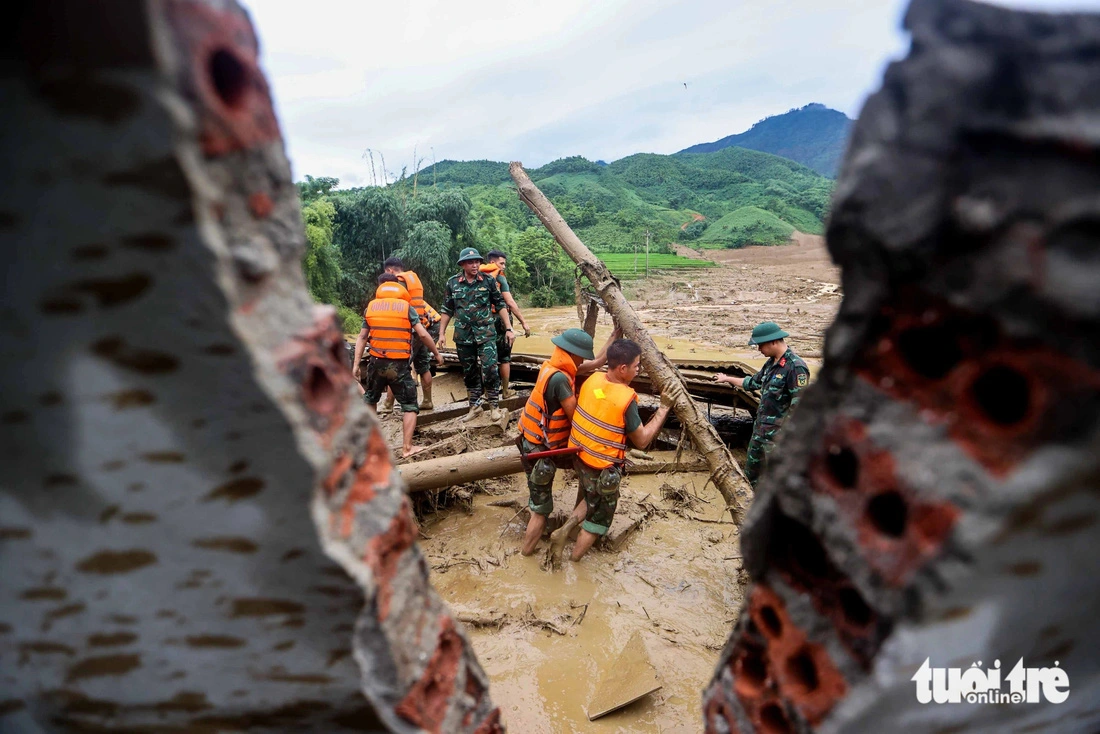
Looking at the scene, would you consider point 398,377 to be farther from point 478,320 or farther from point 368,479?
point 368,479

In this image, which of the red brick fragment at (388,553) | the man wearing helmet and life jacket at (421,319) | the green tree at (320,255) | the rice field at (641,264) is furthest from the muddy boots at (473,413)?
the rice field at (641,264)

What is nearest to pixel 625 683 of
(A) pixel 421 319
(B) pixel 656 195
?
(A) pixel 421 319

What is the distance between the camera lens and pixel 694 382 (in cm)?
677

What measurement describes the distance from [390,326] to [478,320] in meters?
1.36

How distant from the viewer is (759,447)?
485 centimetres

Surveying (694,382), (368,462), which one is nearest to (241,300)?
(368,462)

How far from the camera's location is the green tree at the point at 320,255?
13328 mm

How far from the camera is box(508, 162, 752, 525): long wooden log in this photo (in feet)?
14.6

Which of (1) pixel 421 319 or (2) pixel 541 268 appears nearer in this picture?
(1) pixel 421 319

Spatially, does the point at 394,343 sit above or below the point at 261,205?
below

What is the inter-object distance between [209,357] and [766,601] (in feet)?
4.61

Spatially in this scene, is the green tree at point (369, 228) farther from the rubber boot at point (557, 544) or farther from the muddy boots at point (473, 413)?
the rubber boot at point (557, 544)

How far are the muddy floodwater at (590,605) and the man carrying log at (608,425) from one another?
2.44 feet

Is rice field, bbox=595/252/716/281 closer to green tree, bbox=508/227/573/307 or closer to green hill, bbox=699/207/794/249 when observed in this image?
green tree, bbox=508/227/573/307
